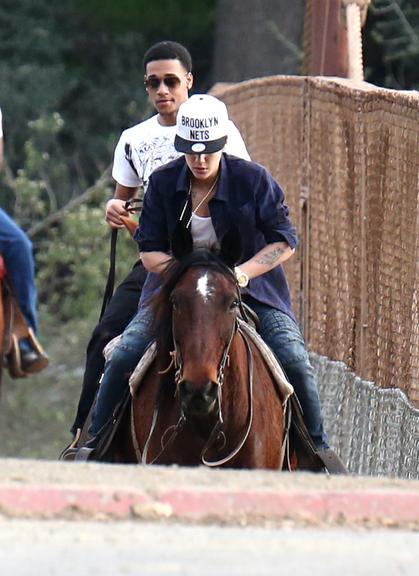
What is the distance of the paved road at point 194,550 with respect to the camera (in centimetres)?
596

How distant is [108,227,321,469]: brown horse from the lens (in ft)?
26.9

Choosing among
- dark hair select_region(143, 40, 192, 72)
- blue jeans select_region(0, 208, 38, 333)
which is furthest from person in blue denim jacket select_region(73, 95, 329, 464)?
blue jeans select_region(0, 208, 38, 333)

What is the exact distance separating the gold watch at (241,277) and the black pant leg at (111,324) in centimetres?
168

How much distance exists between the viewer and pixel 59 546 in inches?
243

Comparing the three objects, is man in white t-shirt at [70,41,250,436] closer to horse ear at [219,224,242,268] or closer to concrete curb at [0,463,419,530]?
horse ear at [219,224,242,268]

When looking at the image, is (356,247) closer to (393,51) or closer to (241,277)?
(241,277)

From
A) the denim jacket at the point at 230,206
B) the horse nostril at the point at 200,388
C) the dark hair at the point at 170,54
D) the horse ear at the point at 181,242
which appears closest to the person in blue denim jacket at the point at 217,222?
the denim jacket at the point at 230,206

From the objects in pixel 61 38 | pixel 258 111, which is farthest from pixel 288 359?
pixel 61 38

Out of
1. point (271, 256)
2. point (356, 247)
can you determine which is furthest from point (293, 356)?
point (356, 247)

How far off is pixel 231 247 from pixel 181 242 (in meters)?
0.23

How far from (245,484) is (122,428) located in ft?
8.18

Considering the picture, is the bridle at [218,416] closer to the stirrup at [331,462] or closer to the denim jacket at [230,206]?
the denim jacket at [230,206]

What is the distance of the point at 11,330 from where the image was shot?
13.9 meters

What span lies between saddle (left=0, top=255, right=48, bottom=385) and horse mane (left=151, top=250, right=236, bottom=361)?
5080 mm
